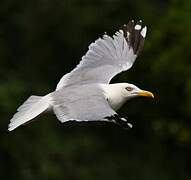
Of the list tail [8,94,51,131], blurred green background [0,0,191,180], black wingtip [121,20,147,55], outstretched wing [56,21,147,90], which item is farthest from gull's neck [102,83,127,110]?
blurred green background [0,0,191,180]

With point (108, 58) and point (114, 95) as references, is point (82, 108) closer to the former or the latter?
point (114, 95)

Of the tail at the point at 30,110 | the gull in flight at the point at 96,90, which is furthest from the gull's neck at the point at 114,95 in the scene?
the tail at the point at 30,110

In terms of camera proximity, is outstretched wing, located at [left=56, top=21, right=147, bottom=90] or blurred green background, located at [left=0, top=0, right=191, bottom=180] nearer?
outstretched wing, located at [left=56, top=21, right=147, bottom=90]

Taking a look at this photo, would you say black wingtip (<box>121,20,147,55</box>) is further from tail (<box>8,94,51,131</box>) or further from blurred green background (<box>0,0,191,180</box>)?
blurred green background (<box>0,0,191,180</box>)

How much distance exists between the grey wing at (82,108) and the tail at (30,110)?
8 cm

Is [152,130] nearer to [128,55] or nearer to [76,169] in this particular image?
[76,169]

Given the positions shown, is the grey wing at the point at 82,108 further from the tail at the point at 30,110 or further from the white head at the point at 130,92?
the white head at the point at 130,92

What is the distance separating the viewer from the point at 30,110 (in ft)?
22.5

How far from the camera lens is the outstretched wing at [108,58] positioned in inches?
294

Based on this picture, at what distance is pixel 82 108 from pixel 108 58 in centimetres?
114

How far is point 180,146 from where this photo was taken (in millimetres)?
11969

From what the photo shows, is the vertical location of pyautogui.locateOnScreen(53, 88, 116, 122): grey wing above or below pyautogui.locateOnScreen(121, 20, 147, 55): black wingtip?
above

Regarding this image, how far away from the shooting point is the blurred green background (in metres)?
10.8

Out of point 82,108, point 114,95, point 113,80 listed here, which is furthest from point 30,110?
point 113,80
